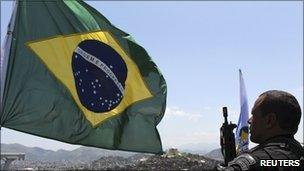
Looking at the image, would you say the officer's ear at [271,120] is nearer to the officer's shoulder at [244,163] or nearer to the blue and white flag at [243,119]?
the officer's shoulder at [244,163]

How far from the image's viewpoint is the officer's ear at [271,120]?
273cm

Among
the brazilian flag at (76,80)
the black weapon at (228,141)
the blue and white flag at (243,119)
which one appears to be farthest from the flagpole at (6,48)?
the blue and white flag at (243,119)

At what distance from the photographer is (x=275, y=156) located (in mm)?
2566

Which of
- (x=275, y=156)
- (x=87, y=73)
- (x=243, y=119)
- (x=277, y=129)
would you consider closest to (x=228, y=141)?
(x=277, y=129)

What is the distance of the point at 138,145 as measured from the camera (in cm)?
792

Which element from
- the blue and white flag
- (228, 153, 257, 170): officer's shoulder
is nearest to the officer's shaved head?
(228, 153, 257, 170): officer's shoulder

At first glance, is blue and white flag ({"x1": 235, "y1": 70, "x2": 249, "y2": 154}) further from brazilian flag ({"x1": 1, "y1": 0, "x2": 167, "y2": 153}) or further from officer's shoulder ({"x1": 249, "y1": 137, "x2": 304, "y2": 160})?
officer's shoulder ({"x1": 249, "y1": 137, "x2": 304, "y2": 160})

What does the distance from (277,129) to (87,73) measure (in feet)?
17.1

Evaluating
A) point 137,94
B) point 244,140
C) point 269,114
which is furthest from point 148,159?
point 269,114

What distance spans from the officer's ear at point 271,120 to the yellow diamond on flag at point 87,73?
16.5 ft

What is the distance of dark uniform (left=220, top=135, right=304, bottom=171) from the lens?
250 centimetres

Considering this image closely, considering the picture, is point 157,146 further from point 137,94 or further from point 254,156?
point 254,156

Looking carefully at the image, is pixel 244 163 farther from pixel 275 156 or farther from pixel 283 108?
pixel 283 108

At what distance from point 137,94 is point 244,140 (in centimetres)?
425
